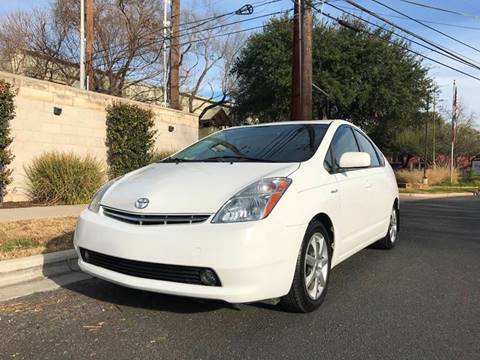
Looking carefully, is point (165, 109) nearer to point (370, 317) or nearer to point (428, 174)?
point (370, 317)

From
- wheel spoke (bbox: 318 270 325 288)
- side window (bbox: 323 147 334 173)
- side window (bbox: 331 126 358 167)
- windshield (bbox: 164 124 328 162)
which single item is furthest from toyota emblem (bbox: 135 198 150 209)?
side window (bbox: 331 126 358 167)

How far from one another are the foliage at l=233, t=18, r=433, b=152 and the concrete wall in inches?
417

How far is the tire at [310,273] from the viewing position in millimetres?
4176

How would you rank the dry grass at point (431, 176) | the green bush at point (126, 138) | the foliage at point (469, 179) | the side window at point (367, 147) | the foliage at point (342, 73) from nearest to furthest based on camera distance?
the side window at point (367, 147)
the green bush at point (126, 138)
the foliage at point (342, 73)
the dry grass at point (431, 176)
the foliage at point (469, 179)

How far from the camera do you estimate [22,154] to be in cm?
1227

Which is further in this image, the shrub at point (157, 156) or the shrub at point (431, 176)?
the shrub at point (431, 176)

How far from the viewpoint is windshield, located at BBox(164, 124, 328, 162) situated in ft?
16.3

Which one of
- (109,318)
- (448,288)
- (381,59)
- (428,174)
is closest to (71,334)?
(109,318)

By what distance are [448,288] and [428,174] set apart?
1078 inches

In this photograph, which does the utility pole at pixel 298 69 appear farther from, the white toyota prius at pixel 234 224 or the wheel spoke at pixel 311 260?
the wheel spoke at pixel 311 260

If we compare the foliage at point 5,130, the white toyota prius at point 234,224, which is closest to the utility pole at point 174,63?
the foliage at point 5,130

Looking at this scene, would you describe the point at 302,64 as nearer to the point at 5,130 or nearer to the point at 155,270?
the point at 5,130

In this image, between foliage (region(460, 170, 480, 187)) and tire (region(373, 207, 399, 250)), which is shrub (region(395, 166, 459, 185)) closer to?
foliage (region(460, 170, 480, 187))

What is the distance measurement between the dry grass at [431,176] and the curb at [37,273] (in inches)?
1016
